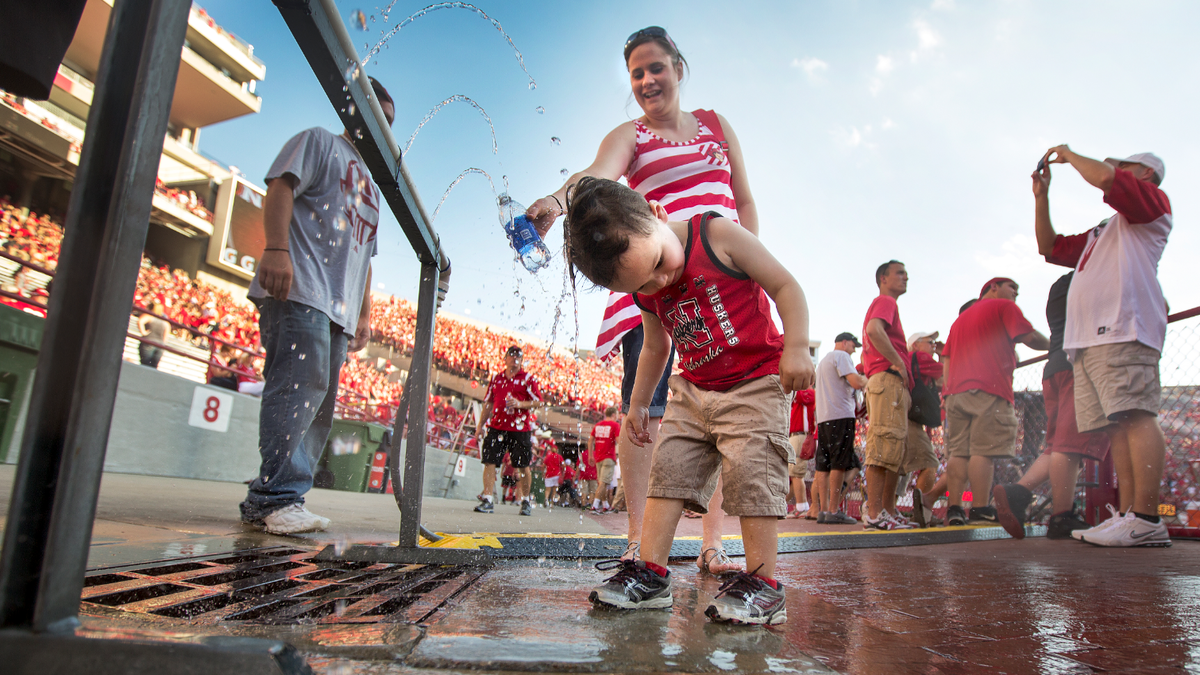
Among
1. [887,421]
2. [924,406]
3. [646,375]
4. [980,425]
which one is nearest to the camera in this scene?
[646,375]

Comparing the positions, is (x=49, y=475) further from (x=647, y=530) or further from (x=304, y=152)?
(x=304, y=152)

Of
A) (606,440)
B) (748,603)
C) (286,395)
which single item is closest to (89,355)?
(748,603)

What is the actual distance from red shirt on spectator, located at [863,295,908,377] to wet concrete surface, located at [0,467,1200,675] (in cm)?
231

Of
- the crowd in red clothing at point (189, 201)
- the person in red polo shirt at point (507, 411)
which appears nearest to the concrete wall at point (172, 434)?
the person in red polo shirt at point (507, 411)

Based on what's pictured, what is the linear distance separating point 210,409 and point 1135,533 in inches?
288

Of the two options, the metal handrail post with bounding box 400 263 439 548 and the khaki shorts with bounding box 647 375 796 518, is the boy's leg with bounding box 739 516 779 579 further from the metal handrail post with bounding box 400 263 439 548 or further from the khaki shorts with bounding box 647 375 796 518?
the metal handrail post with bounding box 400 263 439 548

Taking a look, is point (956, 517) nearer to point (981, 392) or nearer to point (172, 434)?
point (981, 392)

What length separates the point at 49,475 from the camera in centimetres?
57

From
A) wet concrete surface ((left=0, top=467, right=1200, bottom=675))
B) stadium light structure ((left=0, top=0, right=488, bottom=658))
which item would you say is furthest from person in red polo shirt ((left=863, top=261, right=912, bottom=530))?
stadium light structure ((left=0, top=0, right=488, bottom=658))

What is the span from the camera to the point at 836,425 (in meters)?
5.55

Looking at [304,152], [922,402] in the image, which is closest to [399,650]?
[304,152]

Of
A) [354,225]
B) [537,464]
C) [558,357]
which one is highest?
[558,357]

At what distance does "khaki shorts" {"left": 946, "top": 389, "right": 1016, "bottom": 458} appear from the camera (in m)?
4.08

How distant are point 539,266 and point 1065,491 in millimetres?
3610
